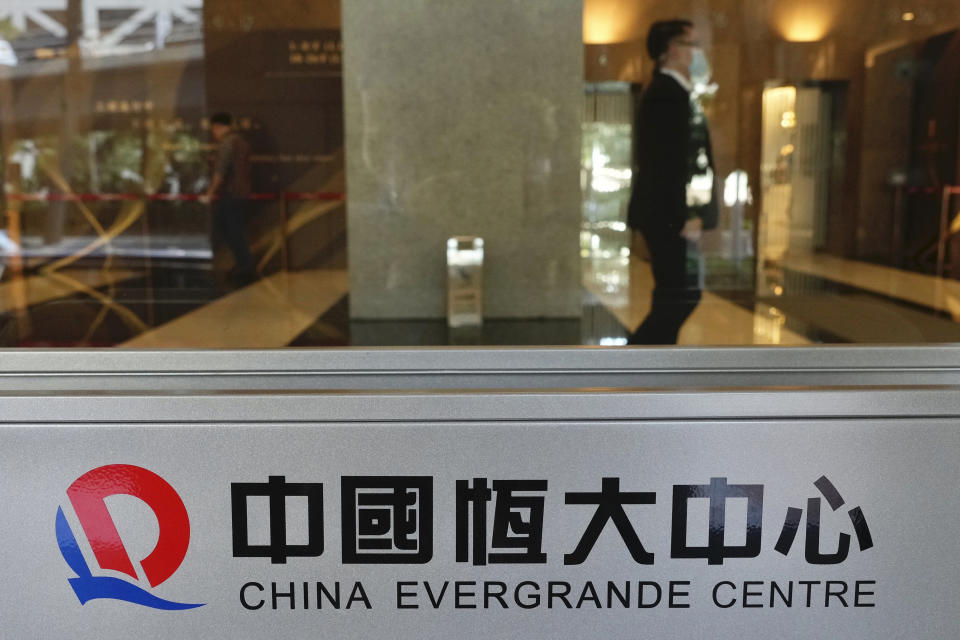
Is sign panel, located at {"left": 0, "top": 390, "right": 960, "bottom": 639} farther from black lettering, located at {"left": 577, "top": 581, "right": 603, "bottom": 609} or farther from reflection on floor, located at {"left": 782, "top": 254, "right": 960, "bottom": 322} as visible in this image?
reflection on floor, located at {"left": 782, "top": 254, "right": 960, "bottom": 322}

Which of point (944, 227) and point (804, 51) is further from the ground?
point (804, 51)

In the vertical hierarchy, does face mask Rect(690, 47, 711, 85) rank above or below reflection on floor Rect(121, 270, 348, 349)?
above

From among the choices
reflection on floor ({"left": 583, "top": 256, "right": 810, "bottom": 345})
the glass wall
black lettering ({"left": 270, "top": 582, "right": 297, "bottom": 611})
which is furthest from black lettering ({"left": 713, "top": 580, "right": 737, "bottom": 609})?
reflection on floor ({"left": 583, "top": 256, "right": 810, "bottom": 345})

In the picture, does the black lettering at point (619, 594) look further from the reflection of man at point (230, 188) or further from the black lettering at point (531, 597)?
the reflection of man at point (230, 188)

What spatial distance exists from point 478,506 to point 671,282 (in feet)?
12.2

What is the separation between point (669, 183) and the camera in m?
4.79

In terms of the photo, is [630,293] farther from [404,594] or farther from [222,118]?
[222,118]

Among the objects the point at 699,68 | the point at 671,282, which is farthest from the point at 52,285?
the point at 699,68

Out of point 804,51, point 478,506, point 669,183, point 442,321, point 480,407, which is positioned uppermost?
point 804,51

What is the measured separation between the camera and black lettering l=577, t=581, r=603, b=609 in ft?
4.45

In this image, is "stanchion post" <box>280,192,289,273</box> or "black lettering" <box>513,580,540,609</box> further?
"stanchion post" <box>280,192,289,273</box>

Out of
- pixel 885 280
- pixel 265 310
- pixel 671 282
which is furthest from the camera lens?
pixel 885 280

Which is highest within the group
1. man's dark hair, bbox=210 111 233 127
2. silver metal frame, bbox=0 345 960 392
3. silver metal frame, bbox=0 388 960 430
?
man's dark hair, bbox=210 111 233 127

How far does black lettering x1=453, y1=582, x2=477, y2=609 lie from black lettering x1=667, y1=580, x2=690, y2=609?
293mm
